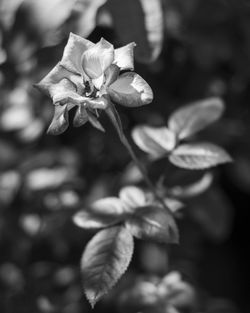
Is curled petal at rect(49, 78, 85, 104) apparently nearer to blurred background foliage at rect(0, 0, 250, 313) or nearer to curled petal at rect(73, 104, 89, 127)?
curled petal at rect(73, 104, 89, 127)

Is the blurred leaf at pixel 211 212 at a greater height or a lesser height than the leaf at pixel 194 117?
lesser

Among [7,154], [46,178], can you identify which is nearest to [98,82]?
[46,178]

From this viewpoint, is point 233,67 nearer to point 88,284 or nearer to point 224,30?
point 224,30

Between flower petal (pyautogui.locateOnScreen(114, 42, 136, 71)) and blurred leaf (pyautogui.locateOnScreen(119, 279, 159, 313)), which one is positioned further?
blurred leaf (pyautogui.locateOnScreen(119, 279, 159, 313))

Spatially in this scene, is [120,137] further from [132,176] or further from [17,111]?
[17,111]

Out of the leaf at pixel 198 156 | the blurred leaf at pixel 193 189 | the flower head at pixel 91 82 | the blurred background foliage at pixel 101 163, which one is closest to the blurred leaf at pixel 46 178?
the blurred background foliage at pixel 101 163

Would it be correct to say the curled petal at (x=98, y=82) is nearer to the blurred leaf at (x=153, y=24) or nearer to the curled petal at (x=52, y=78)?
the curled petal at (x=52, y=78)

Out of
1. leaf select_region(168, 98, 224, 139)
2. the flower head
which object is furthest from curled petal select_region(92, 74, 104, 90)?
leaf select_region(168, 98, 224, 139)
